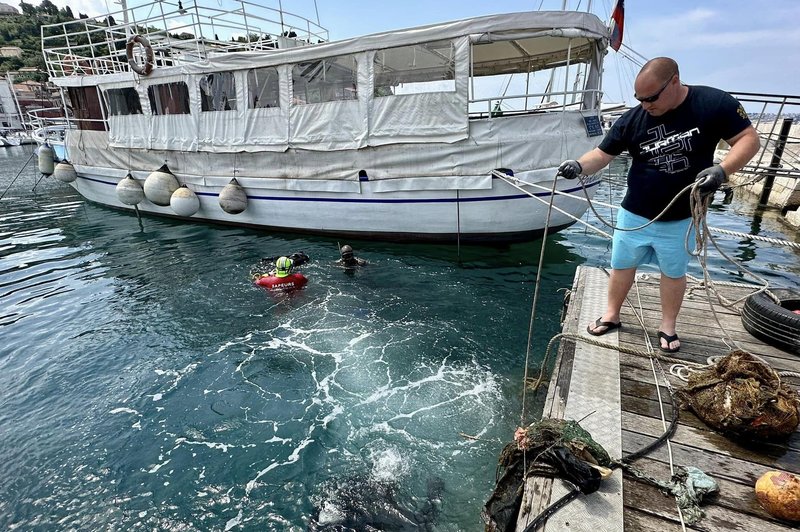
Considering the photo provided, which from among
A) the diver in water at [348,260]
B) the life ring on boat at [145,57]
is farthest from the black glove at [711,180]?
the life ring on boat at [145,57]

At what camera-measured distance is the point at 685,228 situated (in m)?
3.29

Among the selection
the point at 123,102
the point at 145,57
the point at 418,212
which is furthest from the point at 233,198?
the point at 123,102

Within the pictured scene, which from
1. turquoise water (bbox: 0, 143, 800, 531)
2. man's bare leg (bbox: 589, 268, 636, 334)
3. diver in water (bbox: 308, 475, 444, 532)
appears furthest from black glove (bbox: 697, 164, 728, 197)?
diver in water (bbox: 308, 475, 444, 532)

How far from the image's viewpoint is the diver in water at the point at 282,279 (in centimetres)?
769

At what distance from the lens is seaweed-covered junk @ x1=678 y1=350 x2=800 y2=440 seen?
2547mm

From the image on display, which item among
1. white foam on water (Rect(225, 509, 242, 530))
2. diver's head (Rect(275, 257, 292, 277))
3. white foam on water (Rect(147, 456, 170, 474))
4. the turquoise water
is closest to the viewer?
white foam on water (Rect(225, 509, 242, 530))

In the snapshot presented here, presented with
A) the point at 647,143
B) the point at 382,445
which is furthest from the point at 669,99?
the point at 382,445

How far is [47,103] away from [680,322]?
9720 cm

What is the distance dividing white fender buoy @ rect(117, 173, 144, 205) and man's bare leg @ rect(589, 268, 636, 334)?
13.8 metres

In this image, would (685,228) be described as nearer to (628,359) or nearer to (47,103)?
(628,359)

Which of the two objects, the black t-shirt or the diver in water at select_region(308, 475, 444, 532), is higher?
the black t-shirt

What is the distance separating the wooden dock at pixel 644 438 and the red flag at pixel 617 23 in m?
7.78

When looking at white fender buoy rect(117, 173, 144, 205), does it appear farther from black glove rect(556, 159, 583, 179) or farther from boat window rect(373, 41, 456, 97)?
black glove rect(556, 159, 583, 179)

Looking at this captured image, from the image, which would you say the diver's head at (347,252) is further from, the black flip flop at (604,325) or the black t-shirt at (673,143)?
the black t-shirt at (673,143)
